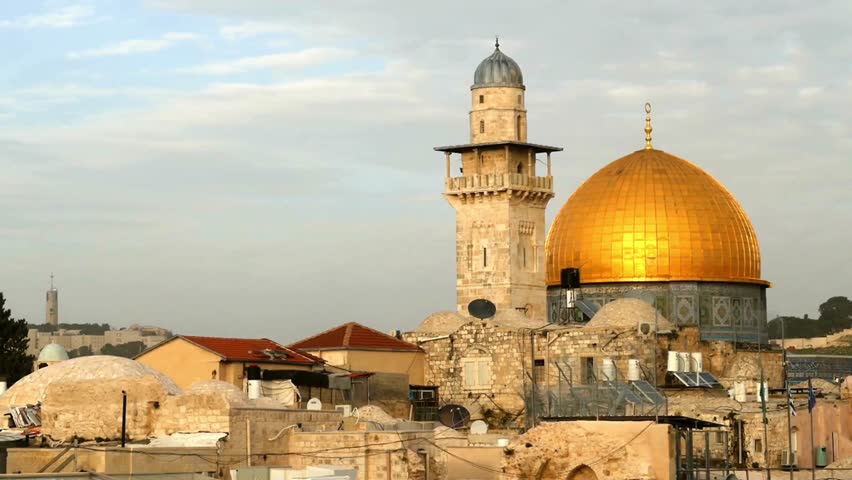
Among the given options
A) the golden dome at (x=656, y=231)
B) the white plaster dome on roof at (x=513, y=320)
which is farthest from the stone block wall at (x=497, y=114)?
the white plaster dome on roof at (x=513, y=320)

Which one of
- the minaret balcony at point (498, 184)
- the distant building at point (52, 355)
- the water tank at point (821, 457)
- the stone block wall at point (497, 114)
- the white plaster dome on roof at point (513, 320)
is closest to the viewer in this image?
the water tank at point (821, 457)

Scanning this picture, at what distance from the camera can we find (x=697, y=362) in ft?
170

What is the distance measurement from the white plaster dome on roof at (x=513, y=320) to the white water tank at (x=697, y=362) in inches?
185

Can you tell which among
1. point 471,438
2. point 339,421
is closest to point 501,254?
point 471,438

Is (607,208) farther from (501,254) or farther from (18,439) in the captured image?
(18,439)

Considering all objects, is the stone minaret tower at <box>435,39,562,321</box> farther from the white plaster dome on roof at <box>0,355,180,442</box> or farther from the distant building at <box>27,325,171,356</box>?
the distant building at <box>27,325,171,356</box>

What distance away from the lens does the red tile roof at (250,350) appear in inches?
1844

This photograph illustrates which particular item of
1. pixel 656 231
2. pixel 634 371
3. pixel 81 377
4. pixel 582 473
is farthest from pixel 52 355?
pixel 582 473

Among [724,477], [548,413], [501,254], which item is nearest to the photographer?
[724,477]

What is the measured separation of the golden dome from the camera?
5841 cm

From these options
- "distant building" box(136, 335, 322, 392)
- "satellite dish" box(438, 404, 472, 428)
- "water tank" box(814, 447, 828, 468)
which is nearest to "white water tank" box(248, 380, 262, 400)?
"distant building" box(136, 335, 322, 392)

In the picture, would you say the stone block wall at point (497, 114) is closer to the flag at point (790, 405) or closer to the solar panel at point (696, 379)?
the solar panel at point (696, 379)

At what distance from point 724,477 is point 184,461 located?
13.4 m

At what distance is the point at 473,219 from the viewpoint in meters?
58.4
